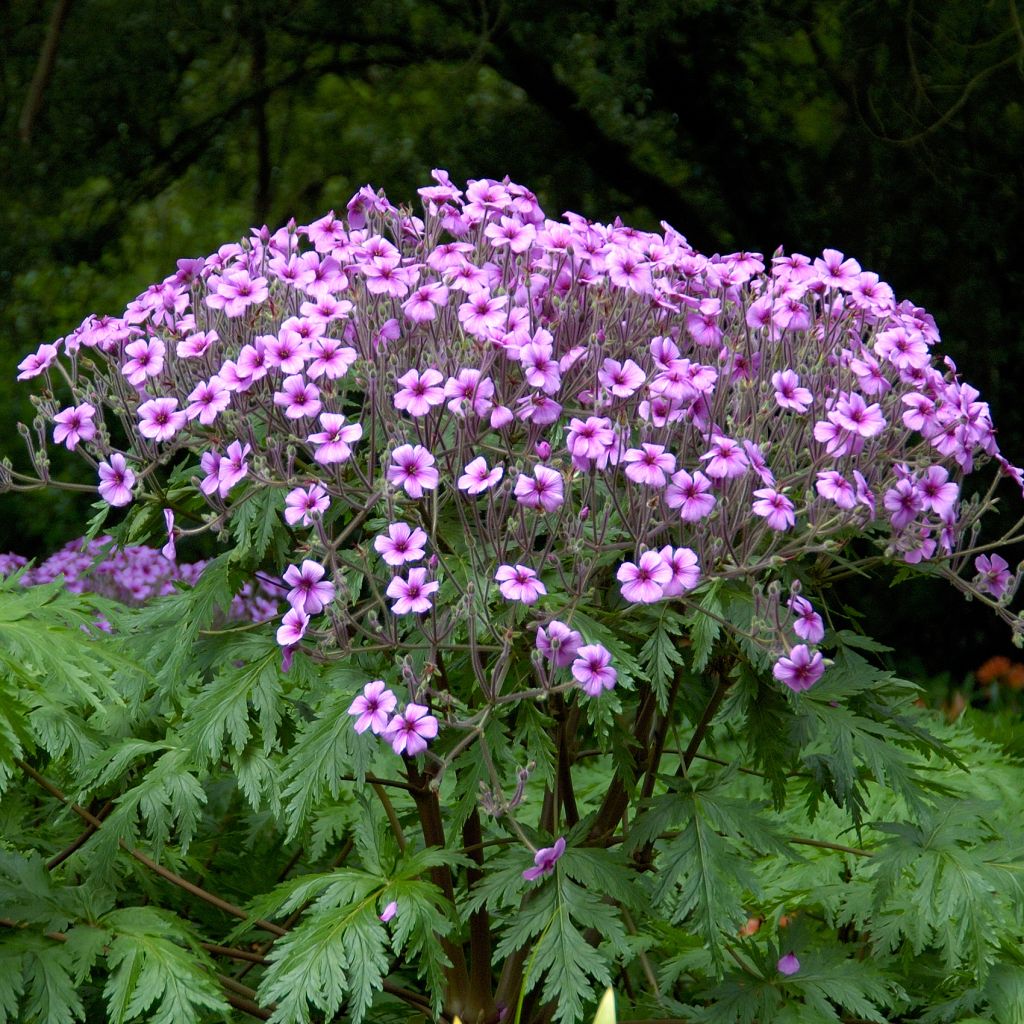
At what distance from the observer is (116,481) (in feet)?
7.28

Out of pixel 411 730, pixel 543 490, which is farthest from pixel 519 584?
pixel 411 730

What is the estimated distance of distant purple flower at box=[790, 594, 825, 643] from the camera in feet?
6.53

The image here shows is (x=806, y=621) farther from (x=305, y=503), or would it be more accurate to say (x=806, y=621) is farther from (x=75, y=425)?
(x=75, y=425)

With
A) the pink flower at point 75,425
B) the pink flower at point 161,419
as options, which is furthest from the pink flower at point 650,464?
the pink flower at point 75,425

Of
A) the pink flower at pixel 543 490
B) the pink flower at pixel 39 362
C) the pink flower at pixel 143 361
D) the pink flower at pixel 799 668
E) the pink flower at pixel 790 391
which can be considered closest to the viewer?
the pink flower at pixel 799 668

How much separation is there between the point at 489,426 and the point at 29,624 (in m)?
0.81

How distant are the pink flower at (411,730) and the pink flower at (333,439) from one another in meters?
0.39

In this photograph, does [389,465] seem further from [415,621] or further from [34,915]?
[34,915]

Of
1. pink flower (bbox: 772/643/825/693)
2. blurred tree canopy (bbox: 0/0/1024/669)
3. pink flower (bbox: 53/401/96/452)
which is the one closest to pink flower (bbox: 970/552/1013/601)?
pink flower (bbox: 772/643/825/693)

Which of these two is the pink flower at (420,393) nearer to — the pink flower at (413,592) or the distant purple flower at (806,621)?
the pink flower at (413,592)

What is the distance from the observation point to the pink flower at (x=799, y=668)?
191 centimetres

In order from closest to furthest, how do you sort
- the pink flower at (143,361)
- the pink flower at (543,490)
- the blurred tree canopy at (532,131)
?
the pink flower at (543,490)
the pink flower at (143,361)
the blurred tree canopy at (532,131)

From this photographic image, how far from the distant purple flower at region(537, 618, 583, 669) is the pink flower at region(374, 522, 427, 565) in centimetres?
22

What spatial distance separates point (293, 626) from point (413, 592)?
0.20 m
